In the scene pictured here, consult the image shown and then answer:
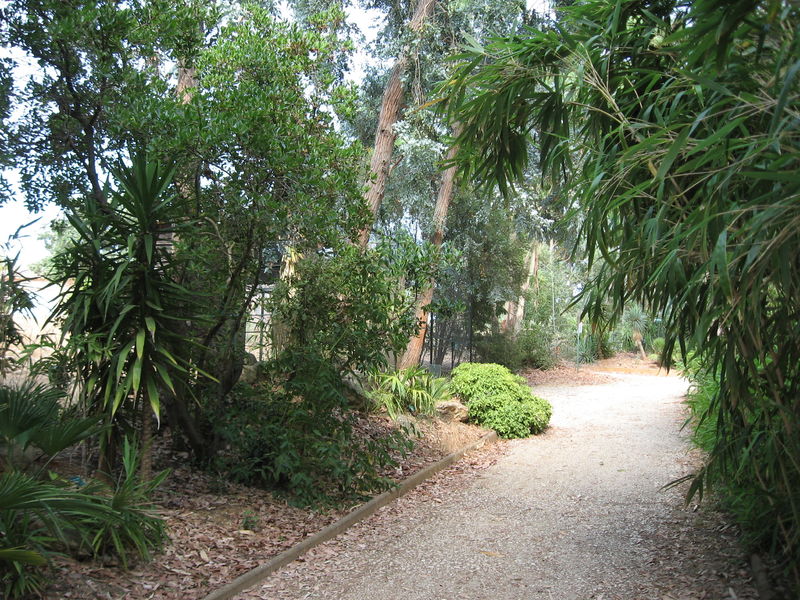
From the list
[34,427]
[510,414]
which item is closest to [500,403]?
[510,414]

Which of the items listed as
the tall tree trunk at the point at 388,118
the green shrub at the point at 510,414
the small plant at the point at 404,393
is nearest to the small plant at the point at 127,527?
the small plant at the point at 404,393

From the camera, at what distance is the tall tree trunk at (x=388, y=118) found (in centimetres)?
1022

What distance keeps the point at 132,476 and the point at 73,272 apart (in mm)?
1375

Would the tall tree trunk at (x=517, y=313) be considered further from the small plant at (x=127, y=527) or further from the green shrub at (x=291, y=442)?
the small plant at (x=127, y=527)

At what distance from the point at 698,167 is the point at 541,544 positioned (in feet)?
10.2

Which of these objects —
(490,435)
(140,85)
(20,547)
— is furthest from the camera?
(490,435)

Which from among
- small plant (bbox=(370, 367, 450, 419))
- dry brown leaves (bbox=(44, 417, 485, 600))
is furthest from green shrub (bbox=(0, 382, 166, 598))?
small plant (bbox=(370, 367, 450, 419))

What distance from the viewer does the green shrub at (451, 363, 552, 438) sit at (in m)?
9.24

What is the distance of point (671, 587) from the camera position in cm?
377

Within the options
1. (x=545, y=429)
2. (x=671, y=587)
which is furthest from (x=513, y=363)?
(x=671, y=587)

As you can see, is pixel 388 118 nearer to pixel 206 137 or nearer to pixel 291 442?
pixel 206 137

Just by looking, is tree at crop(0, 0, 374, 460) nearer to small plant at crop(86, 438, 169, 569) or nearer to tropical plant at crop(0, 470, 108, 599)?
small plant at crop(86, 438, 169, 569)

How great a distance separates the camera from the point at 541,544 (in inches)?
188

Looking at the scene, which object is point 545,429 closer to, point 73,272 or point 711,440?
point 711,440
